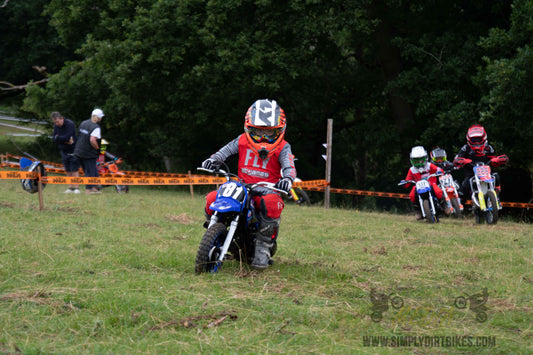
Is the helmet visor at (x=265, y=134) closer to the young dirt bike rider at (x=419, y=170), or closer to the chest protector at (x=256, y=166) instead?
the chest protector at (x=256, y=166)

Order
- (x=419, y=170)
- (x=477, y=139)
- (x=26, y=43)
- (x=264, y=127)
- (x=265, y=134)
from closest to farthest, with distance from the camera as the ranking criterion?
(x=264, y=127) < (x=265, y=134) < (x=477, y=139) < (x=419, y=170) < (x=26, y=43)

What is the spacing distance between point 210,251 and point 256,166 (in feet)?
4.04

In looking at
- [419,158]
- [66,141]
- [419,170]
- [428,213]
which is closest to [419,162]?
[419,158]

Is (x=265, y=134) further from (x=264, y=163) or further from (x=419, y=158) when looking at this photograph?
(x=419, y=158)

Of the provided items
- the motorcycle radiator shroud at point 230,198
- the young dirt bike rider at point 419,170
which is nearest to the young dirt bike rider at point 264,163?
the motorcycle radiator shroud at point 230,198

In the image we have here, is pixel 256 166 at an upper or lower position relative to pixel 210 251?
upper

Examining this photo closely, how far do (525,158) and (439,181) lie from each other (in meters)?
5.88

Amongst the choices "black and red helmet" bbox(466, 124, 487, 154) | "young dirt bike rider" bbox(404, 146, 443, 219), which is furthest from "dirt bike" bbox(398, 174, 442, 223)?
"black and red helmet" bbox(466, 124, 487, 154)

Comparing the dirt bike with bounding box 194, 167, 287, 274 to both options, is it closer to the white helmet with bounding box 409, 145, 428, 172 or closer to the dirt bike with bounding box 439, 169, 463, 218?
the white helmet with bounding box 409, 145, 428, 172

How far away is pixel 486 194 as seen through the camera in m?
13.4

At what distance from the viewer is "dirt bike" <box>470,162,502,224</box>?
43.6ft

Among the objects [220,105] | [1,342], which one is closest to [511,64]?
[220,105]

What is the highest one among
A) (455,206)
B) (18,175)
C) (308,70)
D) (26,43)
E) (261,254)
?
(26,43)

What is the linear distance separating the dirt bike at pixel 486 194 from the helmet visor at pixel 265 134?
7.54 metres
